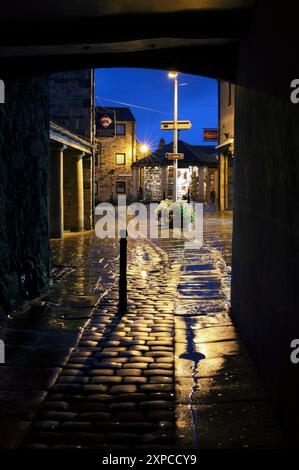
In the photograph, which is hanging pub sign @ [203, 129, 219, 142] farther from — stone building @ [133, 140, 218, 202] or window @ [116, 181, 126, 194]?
window @ [116, 181, 126, 194]

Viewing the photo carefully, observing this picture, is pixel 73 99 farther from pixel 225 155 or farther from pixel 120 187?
pixel 120 187

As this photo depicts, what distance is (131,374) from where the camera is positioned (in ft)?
13.7

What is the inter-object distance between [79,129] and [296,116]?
16392 mm

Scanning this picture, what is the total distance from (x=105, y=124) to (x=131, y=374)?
81.9ft

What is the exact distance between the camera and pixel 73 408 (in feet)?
11.6

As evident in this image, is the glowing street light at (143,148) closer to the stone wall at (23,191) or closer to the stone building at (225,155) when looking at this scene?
the stone building at (225,155)

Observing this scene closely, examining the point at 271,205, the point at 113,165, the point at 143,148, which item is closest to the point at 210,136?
the point at 143,148

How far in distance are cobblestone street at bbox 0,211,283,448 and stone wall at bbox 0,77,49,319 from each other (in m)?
0.43

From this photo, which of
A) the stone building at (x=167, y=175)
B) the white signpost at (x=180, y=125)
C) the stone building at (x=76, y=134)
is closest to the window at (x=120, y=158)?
the stone building at (x=167, y=175)

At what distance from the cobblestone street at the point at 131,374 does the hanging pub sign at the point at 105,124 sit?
20.6 meters

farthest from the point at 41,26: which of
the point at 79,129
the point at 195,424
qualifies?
the point at 79,129

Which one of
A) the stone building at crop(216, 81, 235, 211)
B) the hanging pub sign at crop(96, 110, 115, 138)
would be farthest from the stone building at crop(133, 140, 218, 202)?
the hanging pub sign at crop(96, 110, 115, 138)
